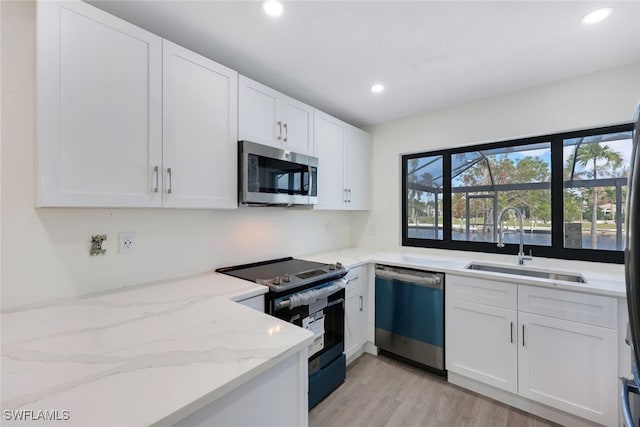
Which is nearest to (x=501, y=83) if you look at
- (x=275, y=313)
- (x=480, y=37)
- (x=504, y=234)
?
(x=480, y=37)

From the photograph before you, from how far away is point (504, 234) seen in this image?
2.51 m

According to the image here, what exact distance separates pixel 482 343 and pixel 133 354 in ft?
7.32

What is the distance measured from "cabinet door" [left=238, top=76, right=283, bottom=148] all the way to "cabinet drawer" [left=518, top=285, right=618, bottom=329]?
2099 millimetres

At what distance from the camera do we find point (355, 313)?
2.45 m

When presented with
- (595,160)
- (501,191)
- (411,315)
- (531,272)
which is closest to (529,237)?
(531,272)

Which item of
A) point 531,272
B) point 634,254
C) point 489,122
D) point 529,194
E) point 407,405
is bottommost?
point 407,405

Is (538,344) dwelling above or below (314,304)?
below

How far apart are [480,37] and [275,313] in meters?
2.10

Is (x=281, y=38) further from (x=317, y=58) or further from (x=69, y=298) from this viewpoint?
(x=69, y=298)

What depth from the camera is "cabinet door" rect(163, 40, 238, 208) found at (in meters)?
1.50

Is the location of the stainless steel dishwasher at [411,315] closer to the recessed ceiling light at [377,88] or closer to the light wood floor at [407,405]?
the light wood floor at [407,405]

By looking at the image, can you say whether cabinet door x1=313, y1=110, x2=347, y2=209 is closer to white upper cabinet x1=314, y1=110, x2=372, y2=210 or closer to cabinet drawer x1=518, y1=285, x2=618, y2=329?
white upper cabinet x1=314, y1=110, x2=372, y2=210

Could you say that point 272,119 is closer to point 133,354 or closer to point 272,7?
point 272,7

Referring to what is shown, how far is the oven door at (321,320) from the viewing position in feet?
5.65
